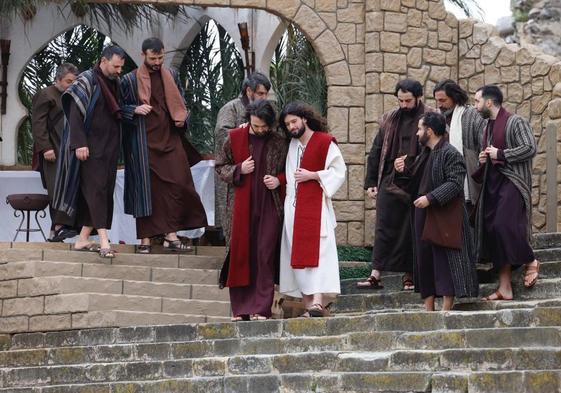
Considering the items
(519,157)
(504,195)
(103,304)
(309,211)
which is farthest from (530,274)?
(103,304)

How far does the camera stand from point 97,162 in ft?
47.3

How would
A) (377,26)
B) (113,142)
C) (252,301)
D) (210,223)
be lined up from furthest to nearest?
(377,26)
(210,223)
(113,142)
(252,301)

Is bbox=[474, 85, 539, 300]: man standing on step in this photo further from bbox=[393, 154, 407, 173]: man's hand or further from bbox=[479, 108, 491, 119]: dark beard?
bbox=[393, 154, 407, 173]: man's hand

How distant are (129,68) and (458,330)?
12.3 m

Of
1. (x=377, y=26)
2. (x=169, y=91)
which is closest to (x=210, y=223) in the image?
(x=169, y=91)

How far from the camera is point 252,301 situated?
13.0 metres

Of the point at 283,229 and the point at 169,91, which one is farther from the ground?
the point at 169,91

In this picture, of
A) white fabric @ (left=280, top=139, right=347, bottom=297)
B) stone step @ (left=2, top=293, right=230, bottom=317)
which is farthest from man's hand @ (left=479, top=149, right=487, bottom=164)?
stone step @ (left=2, top=293, right=230, bottom=317)

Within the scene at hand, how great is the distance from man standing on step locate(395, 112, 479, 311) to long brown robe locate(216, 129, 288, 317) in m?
1.09

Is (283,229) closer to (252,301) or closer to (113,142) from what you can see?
(252,301)

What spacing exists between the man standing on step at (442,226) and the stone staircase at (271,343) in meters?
0.32

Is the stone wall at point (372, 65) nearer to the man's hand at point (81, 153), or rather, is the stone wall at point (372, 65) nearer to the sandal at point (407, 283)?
the sandal at point (407, 283)

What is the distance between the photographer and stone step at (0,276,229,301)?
1359 centimetres

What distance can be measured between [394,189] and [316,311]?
183 cm
